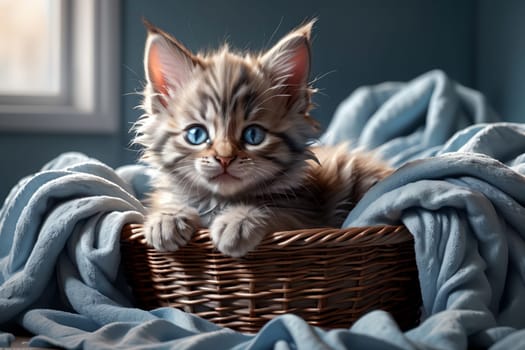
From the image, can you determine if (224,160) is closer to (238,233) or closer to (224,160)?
(224,160)

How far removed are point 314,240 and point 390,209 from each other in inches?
6.7

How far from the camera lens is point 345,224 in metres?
1.36

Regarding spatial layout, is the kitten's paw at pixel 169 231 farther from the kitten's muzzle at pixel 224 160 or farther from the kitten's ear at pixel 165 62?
the kitten's ear at pixel 165 62

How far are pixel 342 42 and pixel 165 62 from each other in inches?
57.1

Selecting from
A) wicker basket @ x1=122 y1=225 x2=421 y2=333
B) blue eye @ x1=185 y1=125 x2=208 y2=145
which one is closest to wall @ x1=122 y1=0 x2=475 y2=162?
blue eye @ x1=185 y1=125 x2=208 y2=145

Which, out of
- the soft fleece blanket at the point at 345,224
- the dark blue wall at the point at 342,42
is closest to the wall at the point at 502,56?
the dark blue wall at the point at 342,42

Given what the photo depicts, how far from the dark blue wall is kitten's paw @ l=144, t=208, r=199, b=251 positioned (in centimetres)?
134

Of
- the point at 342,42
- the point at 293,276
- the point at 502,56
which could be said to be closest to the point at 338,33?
the point at 342,42

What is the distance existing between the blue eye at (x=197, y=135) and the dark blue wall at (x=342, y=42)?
4.01 feet

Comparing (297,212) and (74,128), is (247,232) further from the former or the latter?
(74,128)

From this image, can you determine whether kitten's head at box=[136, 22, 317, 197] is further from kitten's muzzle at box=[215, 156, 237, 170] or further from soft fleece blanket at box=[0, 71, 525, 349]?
soft fleece blanket at box=[0, 71, 525, 349]

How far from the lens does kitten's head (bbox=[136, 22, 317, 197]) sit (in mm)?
1292

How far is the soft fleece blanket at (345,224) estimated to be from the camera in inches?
43.0

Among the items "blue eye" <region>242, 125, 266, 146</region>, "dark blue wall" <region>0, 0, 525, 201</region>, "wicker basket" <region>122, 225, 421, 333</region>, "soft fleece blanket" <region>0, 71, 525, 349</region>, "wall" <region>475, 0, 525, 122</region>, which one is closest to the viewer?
Answer: "soft fleece blanket" <region>0, 71, 525, 349</region>
